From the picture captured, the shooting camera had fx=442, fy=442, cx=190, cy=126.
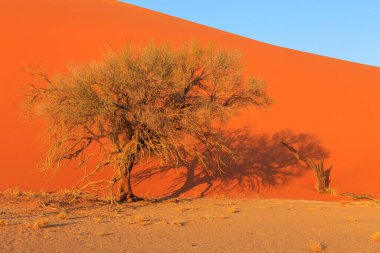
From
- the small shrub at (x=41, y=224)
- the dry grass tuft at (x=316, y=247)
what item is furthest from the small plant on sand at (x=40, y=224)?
the dry grass tuft at (x=316, y=247)

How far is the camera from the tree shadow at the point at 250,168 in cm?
1780

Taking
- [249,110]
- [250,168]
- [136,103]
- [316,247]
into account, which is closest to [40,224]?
[136,103]

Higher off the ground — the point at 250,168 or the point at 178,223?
the point at 250,168

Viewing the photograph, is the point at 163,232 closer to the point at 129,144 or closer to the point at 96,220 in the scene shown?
the point at 96,220

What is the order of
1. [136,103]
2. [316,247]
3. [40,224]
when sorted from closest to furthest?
[316,247], [40,224], [136,103]

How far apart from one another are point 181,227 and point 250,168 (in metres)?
10.5

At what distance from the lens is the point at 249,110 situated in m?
15.9

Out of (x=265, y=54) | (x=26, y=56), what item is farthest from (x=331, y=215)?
(x=265, y=54)

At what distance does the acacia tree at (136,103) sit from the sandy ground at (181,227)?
134 cm

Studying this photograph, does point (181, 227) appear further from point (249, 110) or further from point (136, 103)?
point (249, 110)

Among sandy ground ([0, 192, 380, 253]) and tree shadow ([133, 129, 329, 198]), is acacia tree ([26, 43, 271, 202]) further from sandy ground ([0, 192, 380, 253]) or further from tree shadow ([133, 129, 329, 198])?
tree shadow ([133, 129, 329, 198])

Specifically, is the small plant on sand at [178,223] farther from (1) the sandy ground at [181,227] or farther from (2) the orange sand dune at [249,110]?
(2) the orange sand dune at [249,110]

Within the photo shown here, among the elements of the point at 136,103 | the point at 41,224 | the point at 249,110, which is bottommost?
the point at 41,224

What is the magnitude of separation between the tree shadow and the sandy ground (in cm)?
399
